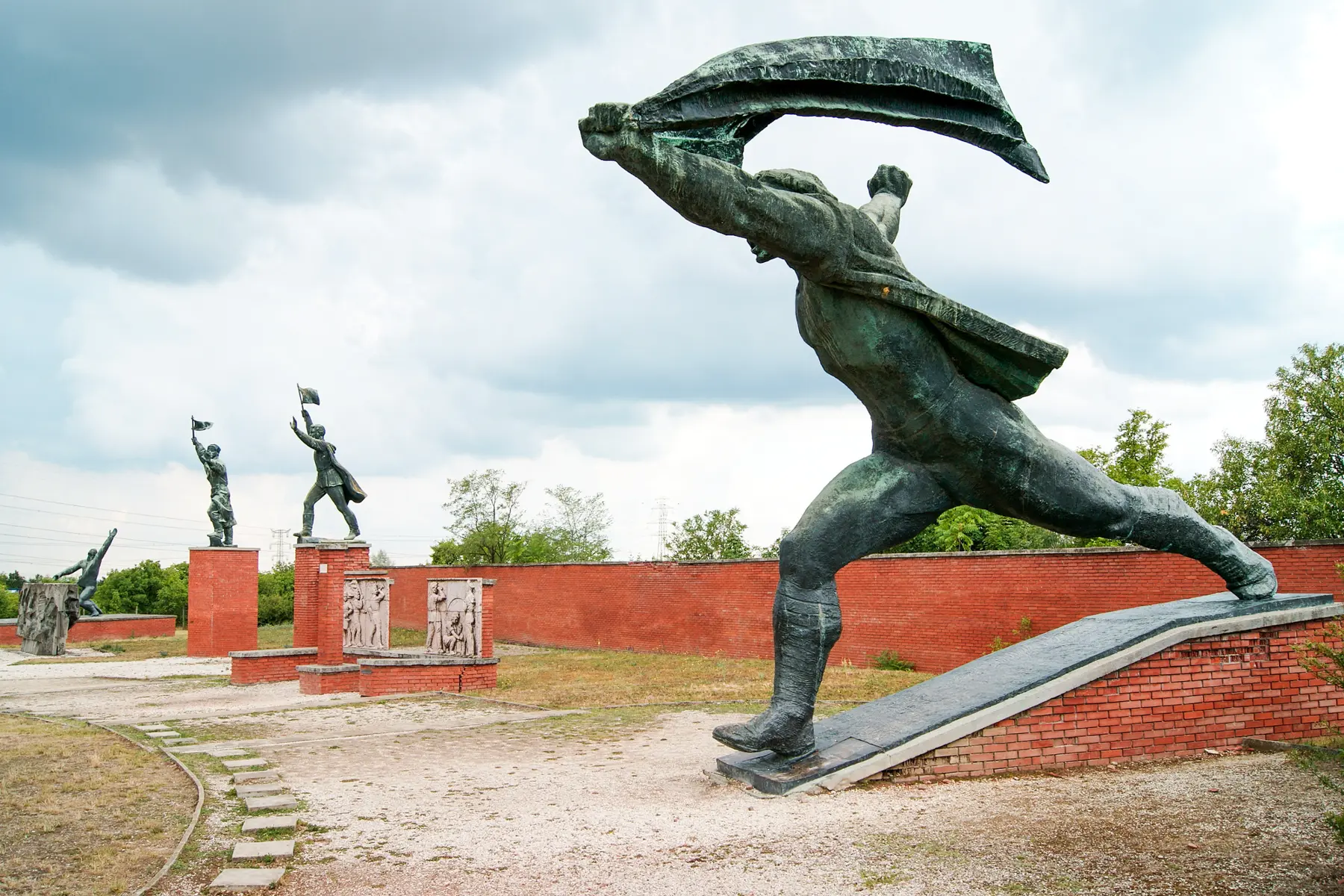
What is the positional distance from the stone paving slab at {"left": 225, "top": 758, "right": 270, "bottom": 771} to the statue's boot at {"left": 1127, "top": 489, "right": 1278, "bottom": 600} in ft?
18.5

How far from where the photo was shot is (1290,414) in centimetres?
2333

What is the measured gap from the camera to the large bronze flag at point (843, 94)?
14.0 feet

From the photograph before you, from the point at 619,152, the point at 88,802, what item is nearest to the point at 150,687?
the point at 88,802

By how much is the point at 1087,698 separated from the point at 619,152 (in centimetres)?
393

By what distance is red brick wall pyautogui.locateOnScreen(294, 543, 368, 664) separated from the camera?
14672mm

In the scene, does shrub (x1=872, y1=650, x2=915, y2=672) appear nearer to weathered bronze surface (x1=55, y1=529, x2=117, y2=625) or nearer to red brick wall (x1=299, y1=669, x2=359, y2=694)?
red brick wall (x1=299, y1=669, x2=359, y2=694)

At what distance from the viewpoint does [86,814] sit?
17.4 feet

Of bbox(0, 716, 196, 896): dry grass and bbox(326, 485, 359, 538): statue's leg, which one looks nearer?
bbox(0, 716, 196, 896): dry grass

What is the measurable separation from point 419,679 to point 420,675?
5 centimetres

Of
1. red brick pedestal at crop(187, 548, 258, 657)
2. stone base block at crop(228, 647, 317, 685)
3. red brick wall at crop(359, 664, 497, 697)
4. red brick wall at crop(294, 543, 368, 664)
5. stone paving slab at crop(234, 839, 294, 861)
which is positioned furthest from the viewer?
red brick pedestal at crop(187, 548, 258, 657)

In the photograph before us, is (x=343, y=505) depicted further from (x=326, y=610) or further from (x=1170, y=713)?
(x=1170, y=713)

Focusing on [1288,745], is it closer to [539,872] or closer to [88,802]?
[539,872]

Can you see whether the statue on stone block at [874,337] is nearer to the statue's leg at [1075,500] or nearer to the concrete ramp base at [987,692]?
the statue's leg at [1075,500]

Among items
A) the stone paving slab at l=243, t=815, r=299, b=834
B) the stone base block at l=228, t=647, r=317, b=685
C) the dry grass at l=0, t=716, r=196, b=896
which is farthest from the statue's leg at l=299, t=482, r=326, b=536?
the stone paving slab at l=243, t=815, r=299, b=834
